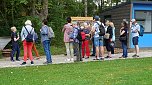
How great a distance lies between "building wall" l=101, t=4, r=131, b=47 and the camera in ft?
74.4

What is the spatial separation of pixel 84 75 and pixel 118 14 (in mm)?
12903

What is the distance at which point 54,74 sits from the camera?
11680 millimetres

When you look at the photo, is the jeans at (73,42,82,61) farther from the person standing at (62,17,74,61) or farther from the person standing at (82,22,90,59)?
the person standing at (82,22,90,59)

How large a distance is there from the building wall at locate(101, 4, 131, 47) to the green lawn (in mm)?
9075

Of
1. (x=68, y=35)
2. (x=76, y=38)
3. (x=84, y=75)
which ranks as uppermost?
(x=68, y=35)

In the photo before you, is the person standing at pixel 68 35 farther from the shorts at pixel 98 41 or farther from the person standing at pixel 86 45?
the person standing at pixel 86 45

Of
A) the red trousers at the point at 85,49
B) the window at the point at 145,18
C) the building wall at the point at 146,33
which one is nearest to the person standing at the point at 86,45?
the red trousers at the point at 85,49

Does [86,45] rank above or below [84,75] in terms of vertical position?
above

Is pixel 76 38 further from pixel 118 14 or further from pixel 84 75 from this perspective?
pixel 118 14

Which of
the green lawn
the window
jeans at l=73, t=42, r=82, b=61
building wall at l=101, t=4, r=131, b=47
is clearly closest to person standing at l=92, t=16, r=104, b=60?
jeans at l=73, t=42, r=82, b=61

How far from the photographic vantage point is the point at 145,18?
76.2 feet

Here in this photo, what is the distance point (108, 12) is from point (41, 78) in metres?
14.7

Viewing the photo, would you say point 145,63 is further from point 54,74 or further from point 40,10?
point 40,10

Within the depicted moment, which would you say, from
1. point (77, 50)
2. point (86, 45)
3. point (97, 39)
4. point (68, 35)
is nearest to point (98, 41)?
point (97, 39)
